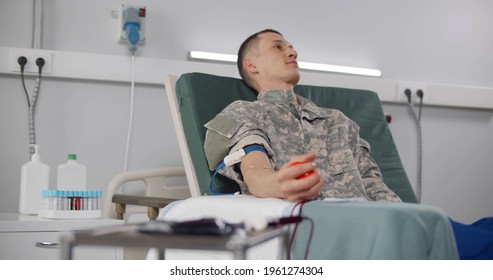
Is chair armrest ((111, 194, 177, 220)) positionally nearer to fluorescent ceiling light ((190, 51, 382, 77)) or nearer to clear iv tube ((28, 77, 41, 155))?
clear iv tube ((28, 77, 41, 155))

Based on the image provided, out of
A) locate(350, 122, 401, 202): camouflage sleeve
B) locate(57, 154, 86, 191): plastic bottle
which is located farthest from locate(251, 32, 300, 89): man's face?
locate(57, 154, 86, 191): plastic bottle

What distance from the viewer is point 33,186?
98.7 inches

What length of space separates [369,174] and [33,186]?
4.05 ft

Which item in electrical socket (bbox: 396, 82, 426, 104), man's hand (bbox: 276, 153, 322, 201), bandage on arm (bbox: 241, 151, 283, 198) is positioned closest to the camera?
Result: man's hand (bbox: 276, 153, 322, 201)

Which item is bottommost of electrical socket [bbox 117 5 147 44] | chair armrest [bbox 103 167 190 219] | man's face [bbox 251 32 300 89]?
chair armrest [bbox 103 167 190 219]

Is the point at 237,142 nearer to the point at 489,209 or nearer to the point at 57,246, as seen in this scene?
the point at 57,246

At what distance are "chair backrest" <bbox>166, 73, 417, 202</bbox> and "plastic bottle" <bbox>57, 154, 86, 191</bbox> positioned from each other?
468 millimetres

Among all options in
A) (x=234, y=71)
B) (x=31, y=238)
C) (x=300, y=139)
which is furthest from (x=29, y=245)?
(x=234, y=71)

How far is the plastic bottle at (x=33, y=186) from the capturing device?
2498mm

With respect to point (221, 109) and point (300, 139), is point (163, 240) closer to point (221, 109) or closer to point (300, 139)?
point (300, 139)

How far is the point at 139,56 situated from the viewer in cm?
293

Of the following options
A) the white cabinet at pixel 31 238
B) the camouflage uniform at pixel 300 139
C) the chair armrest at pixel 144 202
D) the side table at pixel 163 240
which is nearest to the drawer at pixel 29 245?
the white cabinet at pixel 31 238

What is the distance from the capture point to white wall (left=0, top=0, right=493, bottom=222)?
2797 millimetres
